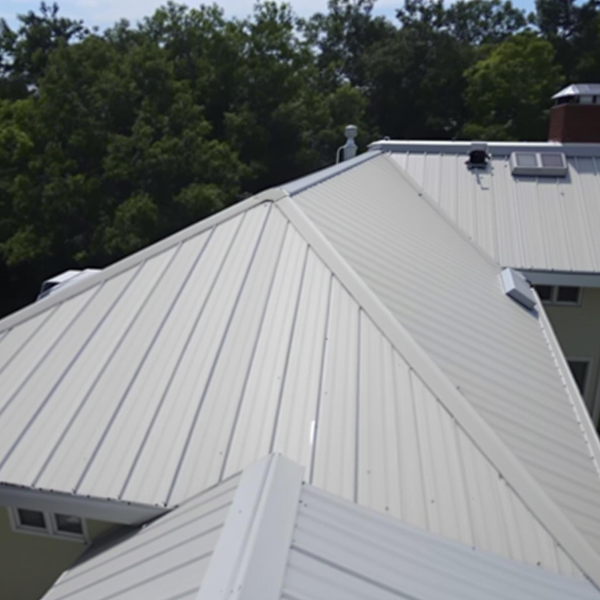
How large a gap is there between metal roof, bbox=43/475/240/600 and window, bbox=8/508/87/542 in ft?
1.25

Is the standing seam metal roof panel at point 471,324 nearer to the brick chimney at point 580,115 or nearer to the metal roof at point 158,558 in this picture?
the metal roof at point 158,558

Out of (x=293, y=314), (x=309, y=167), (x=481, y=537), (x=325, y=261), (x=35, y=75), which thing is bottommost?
(x=481, y=537)

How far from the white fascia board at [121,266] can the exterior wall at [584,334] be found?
618 cm

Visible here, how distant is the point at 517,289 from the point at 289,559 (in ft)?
21.9

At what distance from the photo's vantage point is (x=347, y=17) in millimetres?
40125

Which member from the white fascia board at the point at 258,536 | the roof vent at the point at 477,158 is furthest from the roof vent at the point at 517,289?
the white fascia board at the point at 258,536

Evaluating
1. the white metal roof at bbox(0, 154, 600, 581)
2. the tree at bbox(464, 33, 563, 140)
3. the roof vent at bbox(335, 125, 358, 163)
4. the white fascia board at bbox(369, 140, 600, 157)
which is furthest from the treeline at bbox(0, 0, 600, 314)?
the white metal roof at bbox(0, 154, 600, 581)

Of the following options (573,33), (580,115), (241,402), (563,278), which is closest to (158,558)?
(241,402)

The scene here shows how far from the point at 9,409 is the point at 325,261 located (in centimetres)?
317

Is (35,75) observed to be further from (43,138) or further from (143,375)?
(143,375)

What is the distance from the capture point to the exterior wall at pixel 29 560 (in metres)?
4.84

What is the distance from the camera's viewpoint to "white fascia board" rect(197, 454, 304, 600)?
2658 millimetres

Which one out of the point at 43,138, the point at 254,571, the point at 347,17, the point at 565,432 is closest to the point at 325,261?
the point at 565,432

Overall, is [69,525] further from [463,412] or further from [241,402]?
[463,412]
